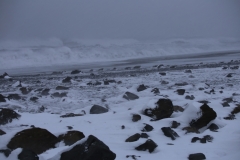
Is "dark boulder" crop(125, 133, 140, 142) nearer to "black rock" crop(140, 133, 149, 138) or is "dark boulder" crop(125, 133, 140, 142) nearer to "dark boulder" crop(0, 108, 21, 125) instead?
"black rock" crop(140, 133, 149, 138)

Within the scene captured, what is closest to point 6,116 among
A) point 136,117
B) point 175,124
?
point 136,117

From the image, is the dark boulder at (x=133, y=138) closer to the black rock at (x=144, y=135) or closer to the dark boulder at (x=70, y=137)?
the black rock at (x=144, y=135)

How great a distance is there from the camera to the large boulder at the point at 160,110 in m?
5.88

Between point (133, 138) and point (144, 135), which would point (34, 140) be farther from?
point (144, 135)

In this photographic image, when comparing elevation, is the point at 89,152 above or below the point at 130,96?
above

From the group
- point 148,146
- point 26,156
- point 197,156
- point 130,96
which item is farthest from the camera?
point 130,96

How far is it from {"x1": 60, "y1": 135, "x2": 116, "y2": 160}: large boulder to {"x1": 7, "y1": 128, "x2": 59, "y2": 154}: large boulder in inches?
40.9

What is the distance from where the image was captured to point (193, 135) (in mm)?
4695

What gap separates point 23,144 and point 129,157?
1.71 meters

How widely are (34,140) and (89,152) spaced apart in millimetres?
1445

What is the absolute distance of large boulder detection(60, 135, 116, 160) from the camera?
316 cm

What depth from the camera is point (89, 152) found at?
3.17 meters

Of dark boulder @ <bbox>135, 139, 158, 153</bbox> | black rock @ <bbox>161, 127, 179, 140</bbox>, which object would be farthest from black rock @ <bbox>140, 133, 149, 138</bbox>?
dark boulder @ <bbox>135, 139, 158, 153</bbox>

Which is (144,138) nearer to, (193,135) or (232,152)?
(193,135)
